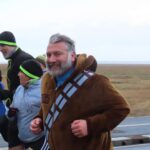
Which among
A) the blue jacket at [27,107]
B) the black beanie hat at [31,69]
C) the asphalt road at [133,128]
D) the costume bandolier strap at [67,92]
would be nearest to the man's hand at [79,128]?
the costume bandolier strap at [67,92]

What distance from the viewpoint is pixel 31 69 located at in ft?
20.9

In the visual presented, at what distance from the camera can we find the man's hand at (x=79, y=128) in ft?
14.1

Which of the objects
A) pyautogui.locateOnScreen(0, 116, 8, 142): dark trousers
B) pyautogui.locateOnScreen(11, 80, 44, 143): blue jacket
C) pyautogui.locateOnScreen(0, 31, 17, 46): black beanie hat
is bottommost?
pyautogui.locateOnScreen(0, 116, 8, 142): dark trousers

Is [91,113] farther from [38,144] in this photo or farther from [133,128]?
[133,128]

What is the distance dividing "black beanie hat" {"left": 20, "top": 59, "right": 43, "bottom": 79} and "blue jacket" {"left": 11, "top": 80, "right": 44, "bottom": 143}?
10 centimetres

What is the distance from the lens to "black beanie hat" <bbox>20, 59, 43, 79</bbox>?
6.34 metres

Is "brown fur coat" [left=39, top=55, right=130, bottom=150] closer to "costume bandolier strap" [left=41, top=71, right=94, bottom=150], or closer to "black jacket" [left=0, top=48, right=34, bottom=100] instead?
"costume bandolier strap" [left=41, top=71, right=94, bottom=150]

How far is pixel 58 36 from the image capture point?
15.1ft

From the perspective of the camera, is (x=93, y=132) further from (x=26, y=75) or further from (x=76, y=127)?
(x=26, y=75)

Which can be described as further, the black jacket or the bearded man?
the black jacket

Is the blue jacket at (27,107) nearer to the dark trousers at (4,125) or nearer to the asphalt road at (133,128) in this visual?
the dark trousers at (4,125)

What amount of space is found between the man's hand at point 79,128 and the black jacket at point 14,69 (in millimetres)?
2737

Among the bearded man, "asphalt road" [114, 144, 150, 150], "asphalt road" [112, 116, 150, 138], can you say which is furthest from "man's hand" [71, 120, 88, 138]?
"asphalt road" [112, 116, 150, 138]

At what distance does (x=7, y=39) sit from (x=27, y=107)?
1.17 metres
